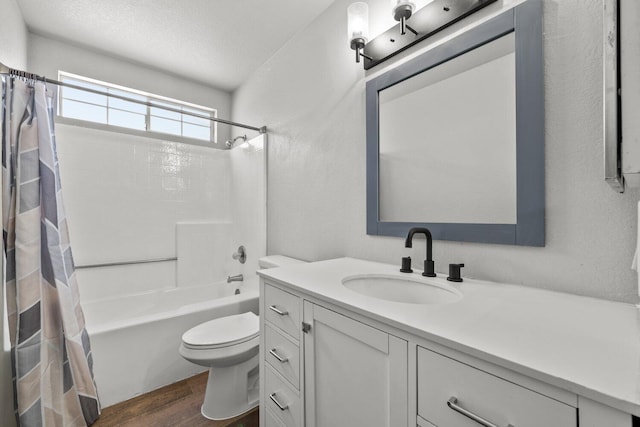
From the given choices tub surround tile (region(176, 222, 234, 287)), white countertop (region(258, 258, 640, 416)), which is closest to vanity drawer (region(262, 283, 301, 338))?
white countertop (region(258, 258, 640, 416))

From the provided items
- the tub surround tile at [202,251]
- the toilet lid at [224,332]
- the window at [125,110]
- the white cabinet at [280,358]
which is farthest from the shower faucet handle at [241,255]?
the white cabinet at [280,358]

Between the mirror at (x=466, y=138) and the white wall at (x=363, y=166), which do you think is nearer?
the white wall at (x=363, y=166)

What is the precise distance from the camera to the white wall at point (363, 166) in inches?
31.4

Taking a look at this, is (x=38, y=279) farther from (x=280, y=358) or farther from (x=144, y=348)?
(x=280, y=358)

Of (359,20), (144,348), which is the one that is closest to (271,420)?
(144,348)

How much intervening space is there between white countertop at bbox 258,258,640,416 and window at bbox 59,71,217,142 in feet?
7.14

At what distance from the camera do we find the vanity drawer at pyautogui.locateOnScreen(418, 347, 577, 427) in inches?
17.9

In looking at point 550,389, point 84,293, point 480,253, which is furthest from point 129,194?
point 550,389

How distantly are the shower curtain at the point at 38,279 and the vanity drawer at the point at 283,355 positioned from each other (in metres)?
1.04

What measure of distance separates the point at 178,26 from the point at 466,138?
209 cm

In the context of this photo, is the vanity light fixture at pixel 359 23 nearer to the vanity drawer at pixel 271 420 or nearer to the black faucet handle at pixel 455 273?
the black faucet handle at pixel 455 273

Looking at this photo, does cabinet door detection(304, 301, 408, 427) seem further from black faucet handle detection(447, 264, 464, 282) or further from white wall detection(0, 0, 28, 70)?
white wall detection(0, 0, 28, 70)

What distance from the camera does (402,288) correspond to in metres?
1.12

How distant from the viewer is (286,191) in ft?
6.93
